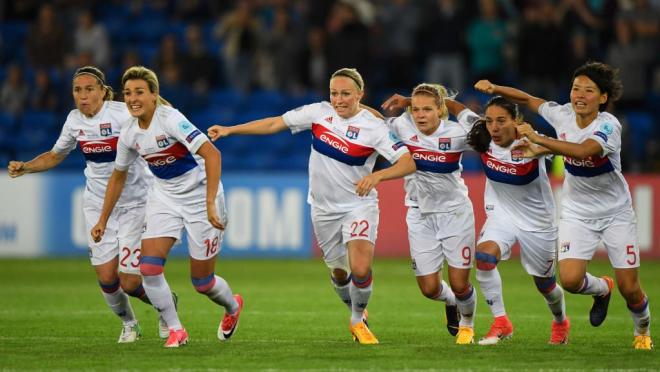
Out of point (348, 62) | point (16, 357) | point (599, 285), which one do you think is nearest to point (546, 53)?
point (348, 62)

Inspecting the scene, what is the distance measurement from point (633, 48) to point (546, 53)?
147cm

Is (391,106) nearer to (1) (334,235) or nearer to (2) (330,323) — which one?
(1) (334,235)

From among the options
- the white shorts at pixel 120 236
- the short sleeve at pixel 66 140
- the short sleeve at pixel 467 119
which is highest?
the short sleeve at pixel 467 119

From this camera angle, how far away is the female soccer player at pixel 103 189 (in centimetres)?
1102

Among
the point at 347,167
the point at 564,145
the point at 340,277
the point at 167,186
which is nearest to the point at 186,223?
the point at 167,186

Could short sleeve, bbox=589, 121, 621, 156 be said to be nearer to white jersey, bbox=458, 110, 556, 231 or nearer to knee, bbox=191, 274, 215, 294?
white jersey, bbox=458, 110, 556, 231

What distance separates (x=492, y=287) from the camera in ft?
34.9

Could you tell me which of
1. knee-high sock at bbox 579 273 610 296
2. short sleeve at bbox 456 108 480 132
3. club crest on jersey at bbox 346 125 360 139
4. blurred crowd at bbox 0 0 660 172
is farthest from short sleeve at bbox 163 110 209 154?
blurred crowd at bbox 0 0 660 172

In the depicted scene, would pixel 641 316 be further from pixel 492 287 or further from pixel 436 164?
pixel 436 164

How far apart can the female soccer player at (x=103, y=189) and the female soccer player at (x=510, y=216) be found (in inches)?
115

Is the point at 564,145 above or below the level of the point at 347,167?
above

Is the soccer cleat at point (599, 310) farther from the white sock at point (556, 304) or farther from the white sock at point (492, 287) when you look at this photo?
the white sock at point (492, 287)

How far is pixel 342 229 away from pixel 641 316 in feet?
8.52

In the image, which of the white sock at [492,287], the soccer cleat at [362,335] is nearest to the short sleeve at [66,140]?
the soccer cleat at [362,335]
